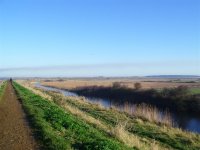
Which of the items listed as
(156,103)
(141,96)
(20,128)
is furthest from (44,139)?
(141,96)

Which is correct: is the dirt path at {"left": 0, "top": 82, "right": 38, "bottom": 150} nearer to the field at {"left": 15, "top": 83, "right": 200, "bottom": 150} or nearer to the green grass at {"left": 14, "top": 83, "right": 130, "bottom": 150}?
the green grass at {"left": 14, "top": 83, "right": 130, "bottom": 150}

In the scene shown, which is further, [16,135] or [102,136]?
[102,136]

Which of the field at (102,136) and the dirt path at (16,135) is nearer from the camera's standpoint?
the dirt path at (16,135)

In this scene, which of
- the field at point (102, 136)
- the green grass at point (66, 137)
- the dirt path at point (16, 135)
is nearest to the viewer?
the green grass at point (66, 137)

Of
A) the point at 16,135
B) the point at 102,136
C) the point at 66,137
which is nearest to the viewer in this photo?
the point at 66,137

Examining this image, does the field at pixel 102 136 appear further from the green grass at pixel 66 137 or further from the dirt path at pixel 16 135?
the dirt path at pixel 16 135

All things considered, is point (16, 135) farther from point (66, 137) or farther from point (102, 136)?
point (102, 136)

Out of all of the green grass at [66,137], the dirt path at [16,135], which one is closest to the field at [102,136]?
the green grass at [66,137]

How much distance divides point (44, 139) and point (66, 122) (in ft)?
13.0

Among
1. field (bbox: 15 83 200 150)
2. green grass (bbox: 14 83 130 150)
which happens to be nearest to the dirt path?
green grass (bbox: 14 83 130 150)

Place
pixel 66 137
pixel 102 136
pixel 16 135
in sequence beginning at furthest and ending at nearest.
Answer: pixel 102 136 < pixel 16 135 < pixel 66 137

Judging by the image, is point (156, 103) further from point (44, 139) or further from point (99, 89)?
point (44, 139)

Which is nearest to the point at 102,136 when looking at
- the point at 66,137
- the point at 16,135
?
the point at 66,137

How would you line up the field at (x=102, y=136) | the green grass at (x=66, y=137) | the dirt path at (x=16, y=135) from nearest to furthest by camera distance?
the green grass at (x=66, y=137), the dirt path at (x=16, y=135), the field at (x=102, y=136)
